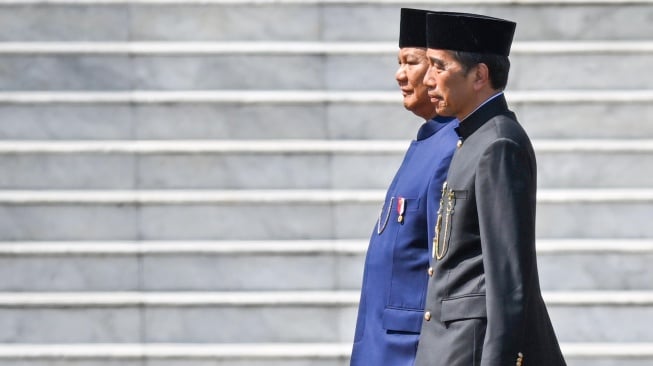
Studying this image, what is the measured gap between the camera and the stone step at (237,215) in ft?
21.6

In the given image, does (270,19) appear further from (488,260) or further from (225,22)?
(488,260)

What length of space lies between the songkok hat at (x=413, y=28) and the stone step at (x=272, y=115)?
7.14 feet

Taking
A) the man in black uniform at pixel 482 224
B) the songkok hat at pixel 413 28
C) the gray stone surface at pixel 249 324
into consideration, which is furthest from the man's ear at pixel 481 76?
the gray stone surface at pixel 249 324

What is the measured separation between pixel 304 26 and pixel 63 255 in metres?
1.66

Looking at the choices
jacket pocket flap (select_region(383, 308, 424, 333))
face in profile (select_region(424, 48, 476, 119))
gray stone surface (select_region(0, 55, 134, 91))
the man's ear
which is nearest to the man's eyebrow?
face in profile (select_region(424, 48, 476, 119))

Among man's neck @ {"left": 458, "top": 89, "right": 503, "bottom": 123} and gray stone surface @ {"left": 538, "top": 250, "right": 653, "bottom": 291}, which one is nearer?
man's neck @ {"left": 458, "top": 89, "right": 503, "bottom": 123}

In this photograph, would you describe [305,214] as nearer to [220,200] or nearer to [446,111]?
[220,200]

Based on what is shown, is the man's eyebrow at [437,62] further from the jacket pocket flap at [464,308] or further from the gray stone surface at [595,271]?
the gray stone surface at [595,271]

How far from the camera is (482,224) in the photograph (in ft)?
11.1

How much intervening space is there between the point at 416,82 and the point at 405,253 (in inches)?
23.4

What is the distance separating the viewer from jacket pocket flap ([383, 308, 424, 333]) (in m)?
4.10

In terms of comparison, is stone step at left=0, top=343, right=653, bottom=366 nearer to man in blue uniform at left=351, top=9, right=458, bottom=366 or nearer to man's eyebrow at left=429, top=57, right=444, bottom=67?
man in blue uniform at left=351, top=9, right=458, bottom=366

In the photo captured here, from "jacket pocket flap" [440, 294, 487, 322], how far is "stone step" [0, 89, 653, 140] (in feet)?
10.3

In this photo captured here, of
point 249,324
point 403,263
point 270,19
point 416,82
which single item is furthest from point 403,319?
point 270,19
